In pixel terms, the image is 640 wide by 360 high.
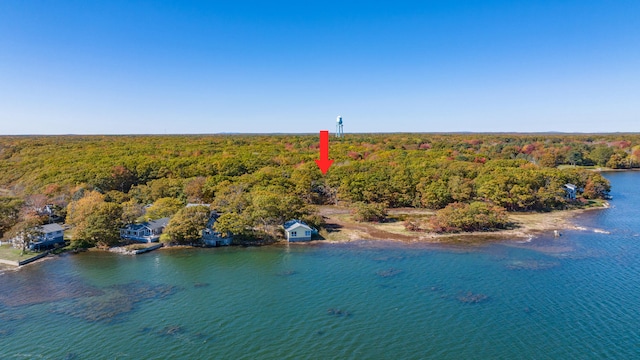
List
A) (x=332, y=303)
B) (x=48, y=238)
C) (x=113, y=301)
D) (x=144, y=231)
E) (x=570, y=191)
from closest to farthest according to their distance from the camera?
1. (x=332, y=303)
2. (x=113, y=301)
3. (x=48, y=238)
4. (x=144, y=231)
5. (x=570, y=191)

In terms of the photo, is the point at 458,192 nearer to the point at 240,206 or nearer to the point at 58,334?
the point at 240,206

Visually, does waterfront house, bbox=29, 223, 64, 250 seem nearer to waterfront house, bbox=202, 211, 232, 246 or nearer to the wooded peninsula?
the wooded peninsula

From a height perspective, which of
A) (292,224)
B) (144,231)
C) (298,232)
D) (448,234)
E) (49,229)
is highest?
(49,229)

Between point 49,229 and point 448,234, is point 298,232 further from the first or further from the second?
point 49,229

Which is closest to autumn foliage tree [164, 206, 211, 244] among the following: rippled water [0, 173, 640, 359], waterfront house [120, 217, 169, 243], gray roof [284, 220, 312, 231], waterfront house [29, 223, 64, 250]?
waterfront house [120, 217, 169, 243]

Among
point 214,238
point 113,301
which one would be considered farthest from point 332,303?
point 214,238

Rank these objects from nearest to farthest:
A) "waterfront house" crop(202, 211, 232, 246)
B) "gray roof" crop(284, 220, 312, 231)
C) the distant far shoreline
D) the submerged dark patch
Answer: the submerged dark patch < "waterfront house" crop(202, 211, 232, 246) < "gray roof" crop(284, 220, 312, 231) < the distant far shoreline
